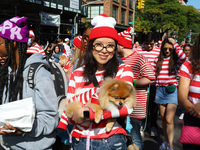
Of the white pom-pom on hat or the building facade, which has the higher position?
the building facade

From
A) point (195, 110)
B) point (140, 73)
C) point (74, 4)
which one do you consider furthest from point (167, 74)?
point (74, 4)

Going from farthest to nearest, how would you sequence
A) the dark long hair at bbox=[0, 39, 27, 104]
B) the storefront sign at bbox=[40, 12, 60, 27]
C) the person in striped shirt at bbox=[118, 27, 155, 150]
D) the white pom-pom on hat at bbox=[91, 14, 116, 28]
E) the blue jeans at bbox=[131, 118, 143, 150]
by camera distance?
the storefront sign at bbox=[40, 12, 60, 27], the blue jeans at bbox=[131, 118, 143, 150], the person in striped shirt at bbox=[118, 27, 155, 150], the white pom-pom on hat at bbox=[91, 14, 116, 28], the dark long hair at bbox=[0, 39, 27, 104]

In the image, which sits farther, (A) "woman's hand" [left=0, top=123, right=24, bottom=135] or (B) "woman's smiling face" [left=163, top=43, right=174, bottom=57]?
(B) "woman's smiling face" [left=163, top=43, right=174, bottom=57]

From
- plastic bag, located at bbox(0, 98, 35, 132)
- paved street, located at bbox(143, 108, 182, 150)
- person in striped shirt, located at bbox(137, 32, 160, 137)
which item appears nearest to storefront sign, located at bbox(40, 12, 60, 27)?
person in striped shirt, located at bbox(137, 32, 160, 137)

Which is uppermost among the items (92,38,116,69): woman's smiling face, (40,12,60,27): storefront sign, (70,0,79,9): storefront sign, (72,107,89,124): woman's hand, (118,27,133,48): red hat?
(70,0,79,9): storefront sign

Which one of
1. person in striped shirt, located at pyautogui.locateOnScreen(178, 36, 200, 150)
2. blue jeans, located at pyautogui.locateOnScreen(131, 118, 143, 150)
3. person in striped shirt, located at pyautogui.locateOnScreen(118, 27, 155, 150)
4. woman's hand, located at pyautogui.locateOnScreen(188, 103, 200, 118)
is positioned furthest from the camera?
blue jeans, located at pyautogui.locateOnScreen(131, 118, 143, 150)

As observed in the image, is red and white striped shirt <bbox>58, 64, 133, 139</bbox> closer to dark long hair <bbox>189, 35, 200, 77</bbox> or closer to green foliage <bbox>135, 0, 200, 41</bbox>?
dark long hair <bbox>189, 35, 200, 77</bbox>

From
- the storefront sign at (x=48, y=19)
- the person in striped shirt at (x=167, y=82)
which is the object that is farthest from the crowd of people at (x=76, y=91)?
the storefront sign at (x=48, y=19)

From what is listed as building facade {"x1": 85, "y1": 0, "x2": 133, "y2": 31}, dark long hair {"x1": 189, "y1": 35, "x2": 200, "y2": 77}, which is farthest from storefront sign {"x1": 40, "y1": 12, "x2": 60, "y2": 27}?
dark long hair {"x1": 189, "y1": 35, "x2": 200, "y2": 77}

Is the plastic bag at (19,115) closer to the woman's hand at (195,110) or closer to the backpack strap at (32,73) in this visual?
the backpack strap at (32,73)

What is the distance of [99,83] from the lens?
201cm

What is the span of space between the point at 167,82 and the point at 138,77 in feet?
5.02

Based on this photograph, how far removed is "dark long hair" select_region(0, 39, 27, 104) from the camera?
1897 millimetres

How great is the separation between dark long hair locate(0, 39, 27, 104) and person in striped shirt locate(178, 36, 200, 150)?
1692mm
